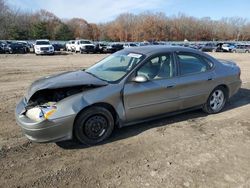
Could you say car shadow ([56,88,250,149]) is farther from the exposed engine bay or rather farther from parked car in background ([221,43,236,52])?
parked car in background ([221,43,236,52])

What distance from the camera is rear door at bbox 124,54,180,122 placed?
15.0ft

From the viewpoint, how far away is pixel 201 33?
9894 centimetres

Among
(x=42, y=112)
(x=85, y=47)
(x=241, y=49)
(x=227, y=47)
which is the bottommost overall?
(x=241, y=49)

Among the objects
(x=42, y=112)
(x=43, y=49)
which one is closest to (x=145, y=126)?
(x=42, y=112)

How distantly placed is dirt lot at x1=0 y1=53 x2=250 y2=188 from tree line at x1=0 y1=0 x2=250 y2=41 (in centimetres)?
6417

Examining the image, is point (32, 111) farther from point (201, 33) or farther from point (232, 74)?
point (201, 33)

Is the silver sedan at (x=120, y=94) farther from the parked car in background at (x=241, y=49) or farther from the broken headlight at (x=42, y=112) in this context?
the parked car in background at (x=241, y=49)

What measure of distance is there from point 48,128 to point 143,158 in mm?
1455

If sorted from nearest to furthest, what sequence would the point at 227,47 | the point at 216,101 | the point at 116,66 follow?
the point at 116,66 < the point at 216,101 < the point at 227,47

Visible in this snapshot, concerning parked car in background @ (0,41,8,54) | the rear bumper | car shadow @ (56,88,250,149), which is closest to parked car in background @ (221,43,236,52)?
parked car in background @ (0,41,8,54)

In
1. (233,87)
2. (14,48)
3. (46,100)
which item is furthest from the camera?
(14,48)

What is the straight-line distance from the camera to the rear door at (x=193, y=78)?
520 cm

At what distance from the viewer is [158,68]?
4973 millimetres

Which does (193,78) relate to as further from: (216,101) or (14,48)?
(14,48)
